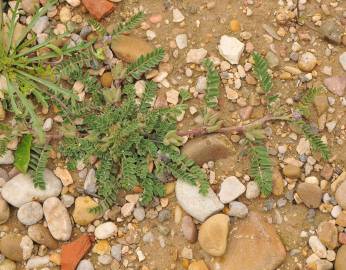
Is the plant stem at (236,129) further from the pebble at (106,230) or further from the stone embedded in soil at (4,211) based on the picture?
the stone embedded in soil at (4,211)

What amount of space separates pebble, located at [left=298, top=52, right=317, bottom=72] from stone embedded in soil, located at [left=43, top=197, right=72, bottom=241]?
1521mm

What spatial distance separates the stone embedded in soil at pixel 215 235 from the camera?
299 centimetres

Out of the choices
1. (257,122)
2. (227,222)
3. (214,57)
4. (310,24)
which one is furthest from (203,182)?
(310,24)

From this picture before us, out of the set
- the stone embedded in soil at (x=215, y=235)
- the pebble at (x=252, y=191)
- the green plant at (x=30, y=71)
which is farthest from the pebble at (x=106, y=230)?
the pebble at (x=252, y=191)

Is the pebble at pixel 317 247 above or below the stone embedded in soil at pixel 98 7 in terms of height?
below

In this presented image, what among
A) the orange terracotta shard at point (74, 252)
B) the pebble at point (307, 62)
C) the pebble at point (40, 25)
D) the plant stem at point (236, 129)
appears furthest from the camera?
the pebble at point (40, 25)

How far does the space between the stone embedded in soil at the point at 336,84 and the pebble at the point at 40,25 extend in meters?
1.63

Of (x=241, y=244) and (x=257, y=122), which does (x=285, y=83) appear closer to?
(x=257, y=122)

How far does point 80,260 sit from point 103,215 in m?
0.26

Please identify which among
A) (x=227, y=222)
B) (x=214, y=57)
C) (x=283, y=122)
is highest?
(x=214, y=57)

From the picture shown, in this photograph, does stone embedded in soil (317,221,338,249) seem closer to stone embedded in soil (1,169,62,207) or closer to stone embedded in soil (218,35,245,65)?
stone embedded in soil (218,35,245,65)

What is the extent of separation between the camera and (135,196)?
3152 millimetres

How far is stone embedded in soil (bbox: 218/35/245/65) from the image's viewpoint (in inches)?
130

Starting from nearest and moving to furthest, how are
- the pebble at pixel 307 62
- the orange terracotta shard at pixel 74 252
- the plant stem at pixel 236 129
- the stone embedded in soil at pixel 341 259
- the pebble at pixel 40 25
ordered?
the stone embedded in soil at pixel 341 259 → the orange terracotta shard at pixel 74 252 → the plant stem at pixel 236 129 → the pebble at pixel 307 62 → the pebble at pixel 40 25
